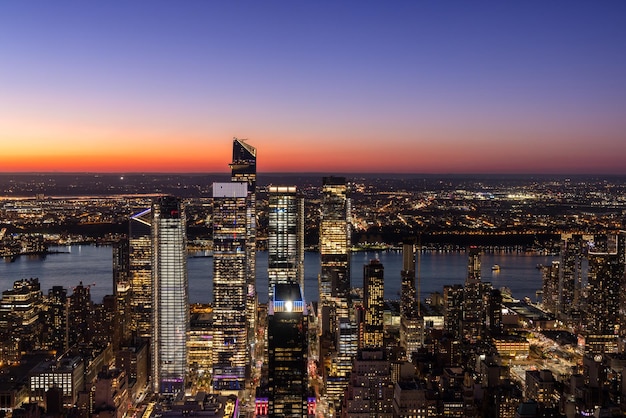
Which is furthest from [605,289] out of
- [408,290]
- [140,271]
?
[140,271]

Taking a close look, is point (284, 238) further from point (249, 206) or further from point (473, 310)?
point (473, 310)

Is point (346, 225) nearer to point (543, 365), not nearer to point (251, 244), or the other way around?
point (251, 244)

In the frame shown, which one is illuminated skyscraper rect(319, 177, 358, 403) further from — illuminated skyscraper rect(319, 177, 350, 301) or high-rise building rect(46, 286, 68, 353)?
high-rise building rect(46, 286, 68, 353)

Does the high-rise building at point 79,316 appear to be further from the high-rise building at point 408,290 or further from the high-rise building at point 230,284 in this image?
the high-rise building at point 408,290

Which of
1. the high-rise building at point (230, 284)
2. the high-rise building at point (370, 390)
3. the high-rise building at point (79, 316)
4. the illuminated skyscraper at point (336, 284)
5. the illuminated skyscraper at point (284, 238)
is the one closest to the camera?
the high-rise building at point (370, 390)

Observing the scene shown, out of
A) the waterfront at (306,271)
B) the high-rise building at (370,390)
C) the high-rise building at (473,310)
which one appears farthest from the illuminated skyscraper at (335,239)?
the high-rise building at (370,390)

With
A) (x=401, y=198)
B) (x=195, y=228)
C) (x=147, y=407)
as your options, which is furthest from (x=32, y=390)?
(x=401, y=198)
